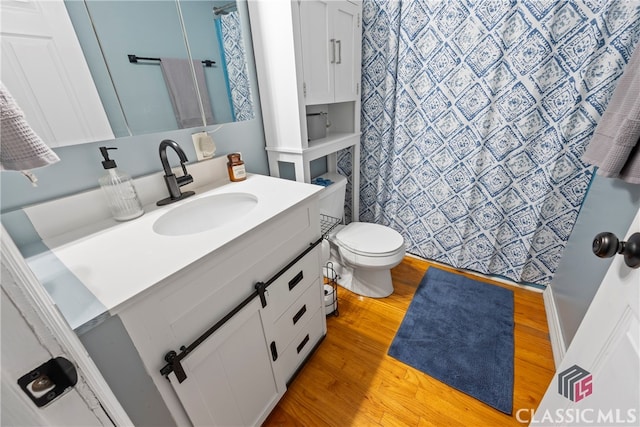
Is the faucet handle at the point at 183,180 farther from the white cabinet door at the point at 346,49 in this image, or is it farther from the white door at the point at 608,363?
the white door at the point at 608,363

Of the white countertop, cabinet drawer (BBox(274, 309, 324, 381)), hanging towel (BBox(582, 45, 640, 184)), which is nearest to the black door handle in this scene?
hanging towel (BBox(582, 45, 640, 184))

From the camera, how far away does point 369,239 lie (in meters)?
1.64

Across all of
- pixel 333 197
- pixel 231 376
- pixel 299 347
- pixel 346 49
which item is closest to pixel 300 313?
pixel 299 347

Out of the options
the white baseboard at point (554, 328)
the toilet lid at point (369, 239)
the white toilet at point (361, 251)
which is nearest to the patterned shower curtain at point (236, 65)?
the white toilet at point (361, 251)

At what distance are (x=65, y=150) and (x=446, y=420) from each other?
1.69 metres

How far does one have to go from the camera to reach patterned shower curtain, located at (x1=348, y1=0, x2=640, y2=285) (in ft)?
4.09

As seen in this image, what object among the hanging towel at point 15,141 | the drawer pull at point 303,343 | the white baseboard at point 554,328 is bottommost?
the white baseboard at point 554,328

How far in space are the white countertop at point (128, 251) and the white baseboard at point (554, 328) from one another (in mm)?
1438

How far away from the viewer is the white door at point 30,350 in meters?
0.28

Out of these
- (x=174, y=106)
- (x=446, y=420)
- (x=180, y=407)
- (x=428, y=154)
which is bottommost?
(x=446, y=420)

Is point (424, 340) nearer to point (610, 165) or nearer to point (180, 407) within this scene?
point (610, 165)

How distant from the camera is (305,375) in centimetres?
128

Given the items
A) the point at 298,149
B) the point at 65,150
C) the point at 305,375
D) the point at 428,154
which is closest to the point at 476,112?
the point at 428,154

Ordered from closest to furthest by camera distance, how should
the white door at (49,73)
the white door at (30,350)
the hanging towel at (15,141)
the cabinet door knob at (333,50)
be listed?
the white door at (30,350), the hanging towel at (15,141), the white door at (49,73), the cabinet door knob at (333,50)
